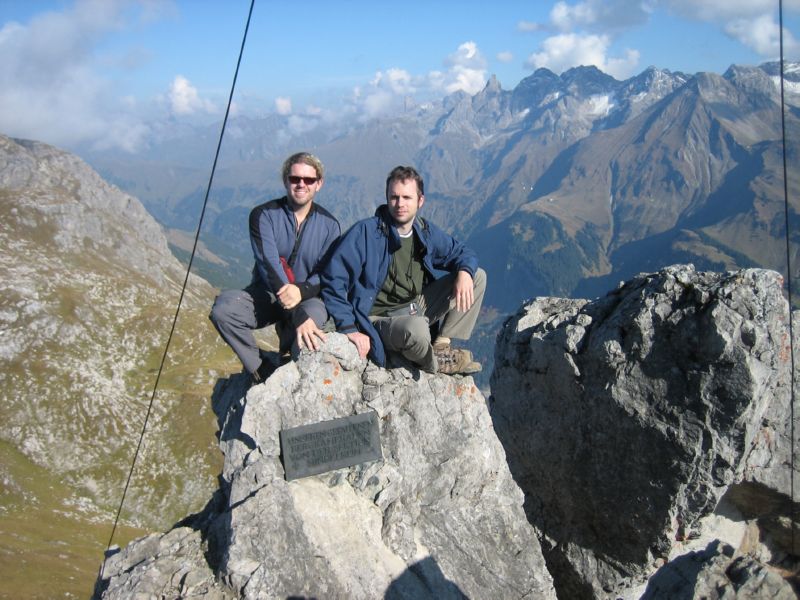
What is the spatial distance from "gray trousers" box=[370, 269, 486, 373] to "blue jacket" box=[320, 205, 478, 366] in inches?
12.8

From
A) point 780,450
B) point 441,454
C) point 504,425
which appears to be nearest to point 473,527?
point 441,454

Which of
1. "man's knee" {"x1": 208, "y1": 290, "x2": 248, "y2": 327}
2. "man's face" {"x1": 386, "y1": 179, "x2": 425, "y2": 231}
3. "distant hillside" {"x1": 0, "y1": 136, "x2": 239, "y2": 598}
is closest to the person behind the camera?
"man's face" {"x1": 386, "y1": 179, "x2": 425, "y2": 231}

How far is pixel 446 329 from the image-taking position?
39.7 ft

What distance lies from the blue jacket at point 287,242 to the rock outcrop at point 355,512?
164 centimetres

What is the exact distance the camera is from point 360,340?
37.4 ft

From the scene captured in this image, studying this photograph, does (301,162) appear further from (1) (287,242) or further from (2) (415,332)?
(2) (415,332)

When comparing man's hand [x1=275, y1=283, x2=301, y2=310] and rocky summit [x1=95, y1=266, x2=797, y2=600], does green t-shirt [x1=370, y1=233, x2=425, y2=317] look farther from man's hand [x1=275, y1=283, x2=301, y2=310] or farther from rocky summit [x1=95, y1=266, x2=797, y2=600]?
man's hand [x1=275, y1=283, x2=301, y2=310]

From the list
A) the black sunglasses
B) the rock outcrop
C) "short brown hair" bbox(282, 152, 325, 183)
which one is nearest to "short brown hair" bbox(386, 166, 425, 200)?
"short brown hair" bbox(282, 152, 325, 183)

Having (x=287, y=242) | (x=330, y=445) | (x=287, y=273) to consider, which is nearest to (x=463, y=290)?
(x=287, y=273)

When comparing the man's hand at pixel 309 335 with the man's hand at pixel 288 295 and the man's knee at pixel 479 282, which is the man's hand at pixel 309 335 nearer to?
the man's hand at pixel 288 295

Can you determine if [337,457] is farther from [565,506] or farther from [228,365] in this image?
[228,365]

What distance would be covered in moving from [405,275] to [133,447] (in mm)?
94566

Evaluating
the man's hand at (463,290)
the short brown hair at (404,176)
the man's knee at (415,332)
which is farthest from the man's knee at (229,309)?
the man's hand at (463,290)

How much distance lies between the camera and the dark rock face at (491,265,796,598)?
1209cm
